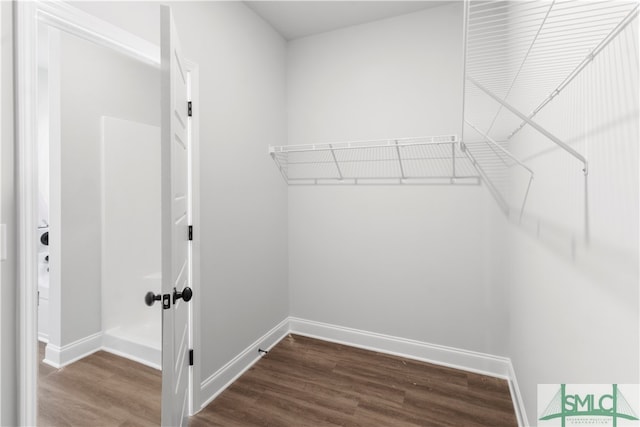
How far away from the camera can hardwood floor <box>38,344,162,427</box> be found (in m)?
1.80

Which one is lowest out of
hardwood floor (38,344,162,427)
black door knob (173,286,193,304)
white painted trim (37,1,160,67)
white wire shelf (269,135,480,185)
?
hardwood floor (38,344,162,427)

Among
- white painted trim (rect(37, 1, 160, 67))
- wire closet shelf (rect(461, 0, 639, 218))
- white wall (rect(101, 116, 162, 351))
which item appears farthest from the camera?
white wall (rect(101, 116, 162, 351))

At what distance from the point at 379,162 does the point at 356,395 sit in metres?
1.70

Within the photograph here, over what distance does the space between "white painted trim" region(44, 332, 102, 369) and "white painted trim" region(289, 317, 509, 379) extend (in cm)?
161

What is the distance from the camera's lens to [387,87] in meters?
2.47

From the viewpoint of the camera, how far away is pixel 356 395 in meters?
1.97

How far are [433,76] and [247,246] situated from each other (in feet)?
6.25

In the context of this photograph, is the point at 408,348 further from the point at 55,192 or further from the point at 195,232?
the point at 55,192

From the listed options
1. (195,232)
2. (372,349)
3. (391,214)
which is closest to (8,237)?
(195,232)

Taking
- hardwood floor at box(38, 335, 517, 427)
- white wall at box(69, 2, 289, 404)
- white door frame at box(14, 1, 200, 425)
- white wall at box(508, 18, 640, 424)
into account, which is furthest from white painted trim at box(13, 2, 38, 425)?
white wall at box(508, 18, 640, 424)

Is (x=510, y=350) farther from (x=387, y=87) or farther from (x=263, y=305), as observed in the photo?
(x=387, y=87)

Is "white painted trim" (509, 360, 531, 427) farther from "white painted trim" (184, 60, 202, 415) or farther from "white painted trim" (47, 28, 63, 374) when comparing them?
"white painted trim" (47, 28, 63, 374)

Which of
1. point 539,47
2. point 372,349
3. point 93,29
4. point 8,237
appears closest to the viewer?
point 539,47

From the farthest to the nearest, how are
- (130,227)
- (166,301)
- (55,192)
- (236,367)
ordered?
(130,227), (55,192), (236,367), (166,301)
